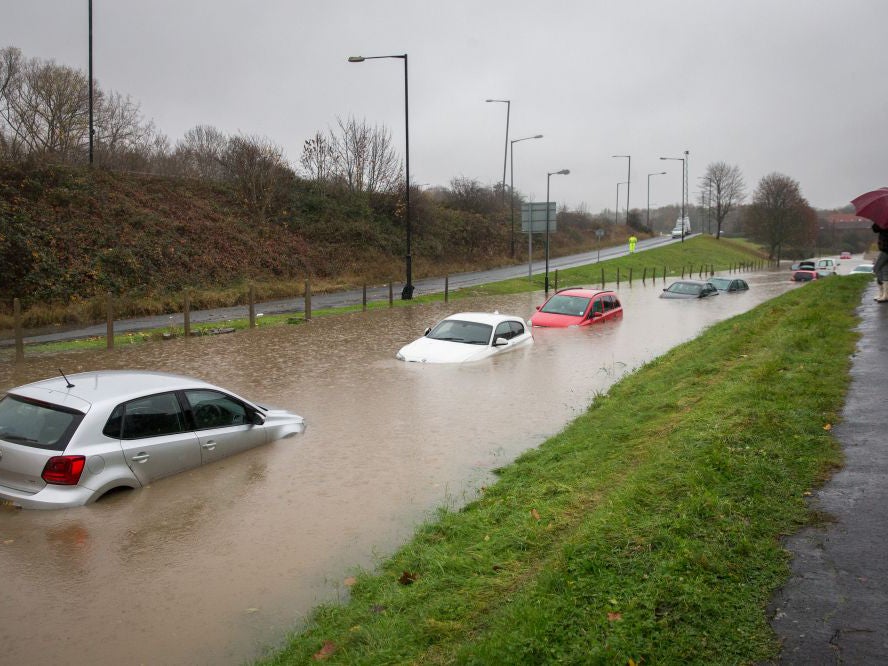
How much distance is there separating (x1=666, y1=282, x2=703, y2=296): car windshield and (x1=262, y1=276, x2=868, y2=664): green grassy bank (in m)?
25.1

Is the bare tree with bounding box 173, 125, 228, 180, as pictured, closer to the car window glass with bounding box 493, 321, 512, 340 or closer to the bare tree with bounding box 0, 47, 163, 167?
the bare tree with bounding box 0, 47, 163, 167

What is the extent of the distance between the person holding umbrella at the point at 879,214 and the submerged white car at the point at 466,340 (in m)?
7.40

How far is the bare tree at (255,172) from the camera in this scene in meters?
41.1

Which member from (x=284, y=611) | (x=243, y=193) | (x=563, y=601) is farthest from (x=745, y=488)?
(x=243, y=193)

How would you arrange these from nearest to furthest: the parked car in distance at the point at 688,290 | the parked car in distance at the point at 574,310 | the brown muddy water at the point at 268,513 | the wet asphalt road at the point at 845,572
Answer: the wet asphalt road at the point at 845,572 → the brown muddy water at the point at 268,513 → the parked car in distance at the point at 574,310 → the parked car in distance at the point at 688,290

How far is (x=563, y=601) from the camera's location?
405 cm

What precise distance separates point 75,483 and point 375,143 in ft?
143

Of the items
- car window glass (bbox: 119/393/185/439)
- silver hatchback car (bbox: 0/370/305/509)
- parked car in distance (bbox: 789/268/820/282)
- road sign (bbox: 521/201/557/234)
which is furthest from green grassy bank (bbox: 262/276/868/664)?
parked car in distance (bbox: 789/268/820/282)

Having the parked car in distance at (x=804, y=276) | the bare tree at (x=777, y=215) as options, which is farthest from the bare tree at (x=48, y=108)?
the bare tree at (x=777, y=215)

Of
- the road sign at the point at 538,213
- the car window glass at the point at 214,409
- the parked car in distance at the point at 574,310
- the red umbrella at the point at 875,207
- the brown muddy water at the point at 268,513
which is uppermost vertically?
the road sign at the point at 538,213

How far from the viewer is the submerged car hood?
14859 mm

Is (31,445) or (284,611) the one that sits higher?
(31,445)

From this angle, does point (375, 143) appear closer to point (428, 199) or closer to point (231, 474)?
point (428, 199)

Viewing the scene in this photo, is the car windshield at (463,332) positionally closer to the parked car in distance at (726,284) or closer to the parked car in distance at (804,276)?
the parked car in distance at (726,284)
